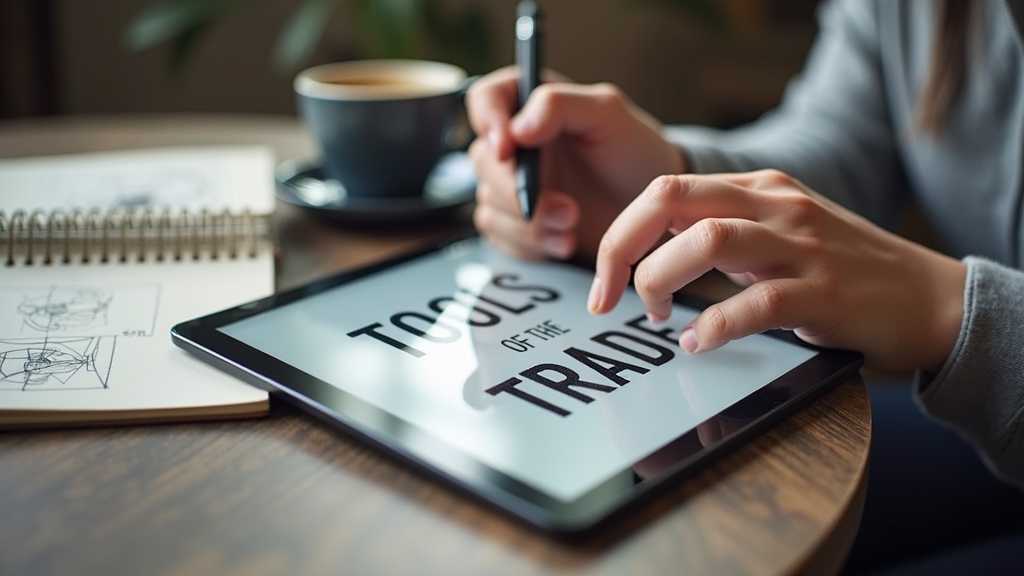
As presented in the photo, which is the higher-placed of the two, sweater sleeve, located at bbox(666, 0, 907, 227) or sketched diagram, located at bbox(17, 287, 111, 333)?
sweater sleeve, located at bbox(666, 0, 907, 227)

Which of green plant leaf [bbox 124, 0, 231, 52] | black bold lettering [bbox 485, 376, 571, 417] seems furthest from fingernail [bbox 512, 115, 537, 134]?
green plant leaf [bbox 124, 0, 231, 52]

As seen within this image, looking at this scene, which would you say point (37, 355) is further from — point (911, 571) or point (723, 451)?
point (911, 571)

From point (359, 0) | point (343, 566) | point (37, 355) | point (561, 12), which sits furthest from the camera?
point (561, 12)

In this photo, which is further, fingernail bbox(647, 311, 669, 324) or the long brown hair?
the long brown hair

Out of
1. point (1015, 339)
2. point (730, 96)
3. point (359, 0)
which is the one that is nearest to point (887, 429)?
point (1015, 339)

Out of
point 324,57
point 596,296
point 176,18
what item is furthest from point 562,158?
point 324,57

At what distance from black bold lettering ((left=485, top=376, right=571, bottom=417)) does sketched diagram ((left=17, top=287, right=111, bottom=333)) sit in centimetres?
22

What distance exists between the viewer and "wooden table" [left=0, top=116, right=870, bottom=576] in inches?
11.5

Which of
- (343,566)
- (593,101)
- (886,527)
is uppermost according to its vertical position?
(593,101)

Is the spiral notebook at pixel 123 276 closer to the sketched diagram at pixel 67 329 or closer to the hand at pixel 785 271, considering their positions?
the sketched diagram at pixel 67 329

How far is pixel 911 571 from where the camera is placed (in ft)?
1.74

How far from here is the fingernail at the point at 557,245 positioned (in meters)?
0.55

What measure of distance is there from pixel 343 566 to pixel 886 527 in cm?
46

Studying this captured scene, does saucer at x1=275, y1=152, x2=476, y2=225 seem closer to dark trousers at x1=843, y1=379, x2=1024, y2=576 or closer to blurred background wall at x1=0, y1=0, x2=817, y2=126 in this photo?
dark trousers at x1=843, y1=379, x2=1024, y2=576
